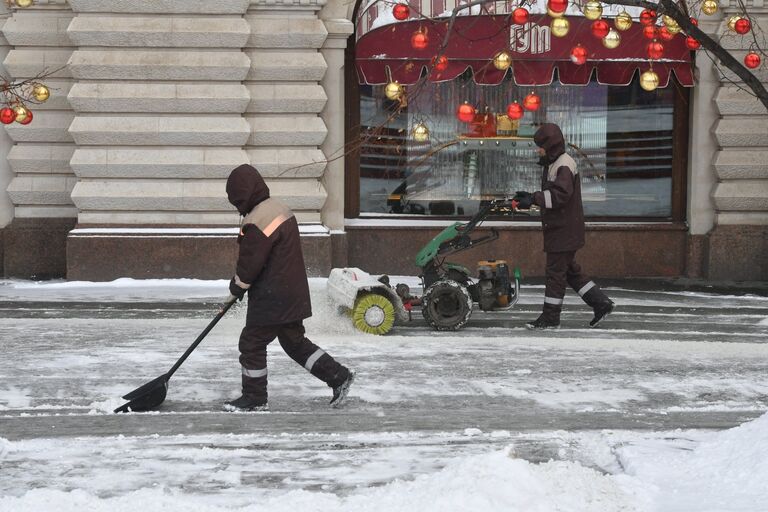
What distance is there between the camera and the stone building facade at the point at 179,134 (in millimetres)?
15164

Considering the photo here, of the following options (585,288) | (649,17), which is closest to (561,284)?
(585,288)

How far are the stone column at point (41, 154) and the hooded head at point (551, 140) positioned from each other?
24.5 ft

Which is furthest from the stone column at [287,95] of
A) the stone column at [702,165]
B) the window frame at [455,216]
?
the stone column at [702,165]

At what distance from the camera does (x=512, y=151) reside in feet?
55.5

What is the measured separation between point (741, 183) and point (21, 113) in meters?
9.47

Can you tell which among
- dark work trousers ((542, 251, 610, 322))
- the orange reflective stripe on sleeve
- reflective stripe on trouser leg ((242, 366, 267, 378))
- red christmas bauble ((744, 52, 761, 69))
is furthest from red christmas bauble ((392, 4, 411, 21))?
reflective stripe on trouser leg ((242, 366, 267, 378))

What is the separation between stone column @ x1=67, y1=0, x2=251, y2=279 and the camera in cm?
1514

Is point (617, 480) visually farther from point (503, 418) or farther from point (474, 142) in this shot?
point (474, 142)

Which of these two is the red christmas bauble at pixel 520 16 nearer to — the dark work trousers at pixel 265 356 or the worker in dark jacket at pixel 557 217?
the worker in dark jacket at pixel 557 217

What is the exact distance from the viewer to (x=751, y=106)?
52.5ft

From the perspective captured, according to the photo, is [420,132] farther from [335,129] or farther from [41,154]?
[41,154]

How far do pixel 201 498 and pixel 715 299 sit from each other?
9865 millimetres

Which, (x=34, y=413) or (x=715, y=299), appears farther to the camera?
(x=715, y=299)

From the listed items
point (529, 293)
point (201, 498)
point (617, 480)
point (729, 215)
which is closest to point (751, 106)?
point (729, 215)
